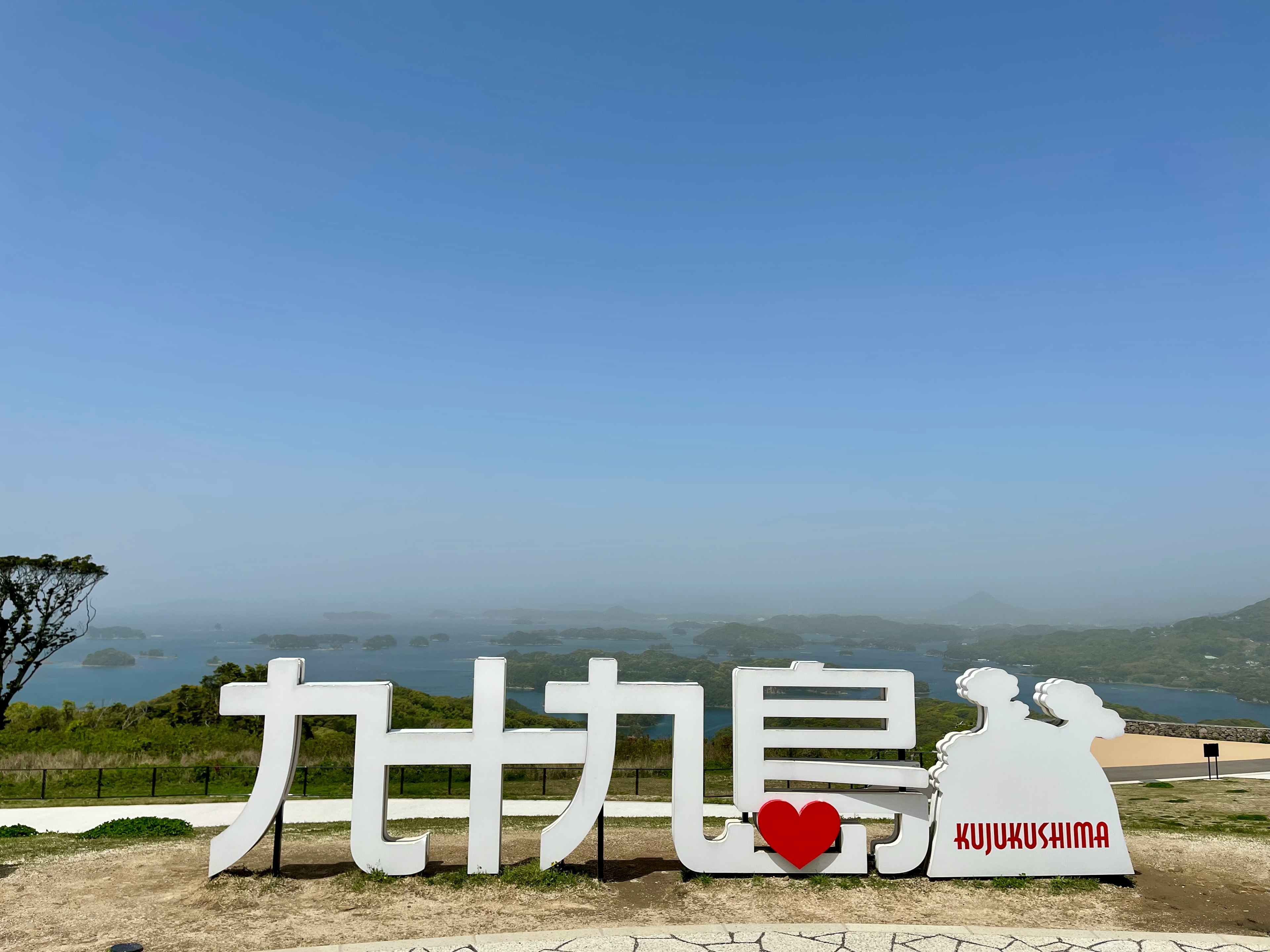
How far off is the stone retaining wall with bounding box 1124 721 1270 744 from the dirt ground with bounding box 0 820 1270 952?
1050 inches

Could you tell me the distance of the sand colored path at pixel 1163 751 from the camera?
30.8 m

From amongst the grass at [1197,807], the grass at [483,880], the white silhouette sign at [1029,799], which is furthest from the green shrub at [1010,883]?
the grass at [1197,807]

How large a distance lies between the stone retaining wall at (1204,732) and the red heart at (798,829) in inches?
1161

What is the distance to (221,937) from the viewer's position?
10.1 m

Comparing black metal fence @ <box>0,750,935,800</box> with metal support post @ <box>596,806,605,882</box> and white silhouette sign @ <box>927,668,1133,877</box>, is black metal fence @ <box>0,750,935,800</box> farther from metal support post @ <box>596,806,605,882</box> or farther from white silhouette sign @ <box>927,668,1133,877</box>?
metal support post @ <box>596,806,605,882</box>

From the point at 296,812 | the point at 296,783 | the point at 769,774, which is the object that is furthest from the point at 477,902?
the point at 296,783

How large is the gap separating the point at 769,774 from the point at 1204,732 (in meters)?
34.0

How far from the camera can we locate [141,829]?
1589 cm

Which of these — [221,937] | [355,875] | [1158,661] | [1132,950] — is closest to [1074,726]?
[1132,950]

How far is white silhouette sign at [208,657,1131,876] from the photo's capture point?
39.5 ft

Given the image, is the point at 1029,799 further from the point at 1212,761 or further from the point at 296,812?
the point at 1212,761

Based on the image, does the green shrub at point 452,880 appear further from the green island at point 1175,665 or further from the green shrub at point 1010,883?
the green island at point 1175,665

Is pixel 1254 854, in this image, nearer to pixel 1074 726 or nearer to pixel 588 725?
pixel 1074 726

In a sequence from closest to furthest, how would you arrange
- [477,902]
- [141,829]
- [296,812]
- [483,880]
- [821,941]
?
1. [821,941]
2. [477,902]
3. [483,880]
4. [141,829]
5. [296,812]
